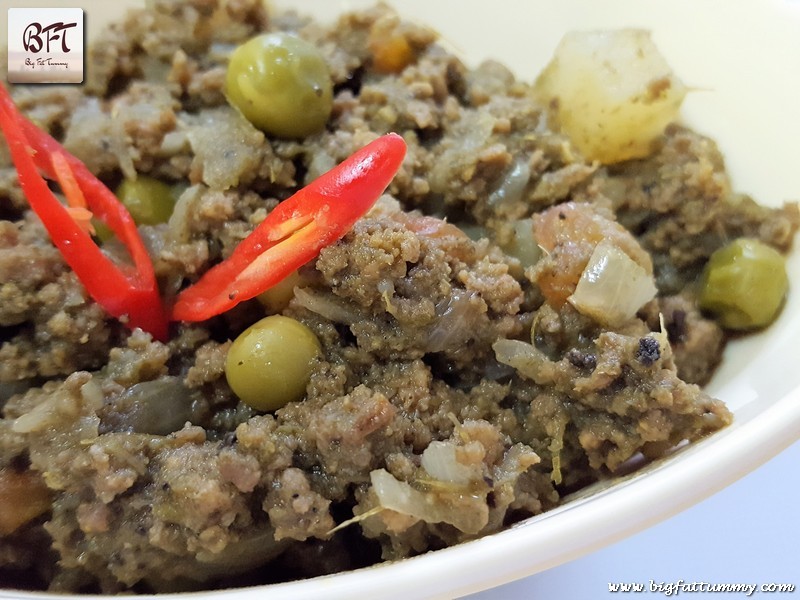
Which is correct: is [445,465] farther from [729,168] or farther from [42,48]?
[42,48]

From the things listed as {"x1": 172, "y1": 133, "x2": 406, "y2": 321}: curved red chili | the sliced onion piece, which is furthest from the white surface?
{"x1": 172, "y1": 133, "x2": 406, "y2": 321}: curved red chili

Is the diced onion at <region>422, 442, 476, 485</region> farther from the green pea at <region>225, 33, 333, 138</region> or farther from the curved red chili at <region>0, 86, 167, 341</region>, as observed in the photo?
the green pea at <region>225, 33, 333, 138</region>

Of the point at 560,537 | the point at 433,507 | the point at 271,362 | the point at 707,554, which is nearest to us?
the point at 560,537

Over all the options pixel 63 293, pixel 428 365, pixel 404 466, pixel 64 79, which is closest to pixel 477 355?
pixel 428 365

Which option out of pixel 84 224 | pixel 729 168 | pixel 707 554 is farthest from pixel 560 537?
pixel 729 168

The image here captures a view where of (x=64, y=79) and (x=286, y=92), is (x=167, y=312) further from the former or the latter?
(x=64, y=79)
